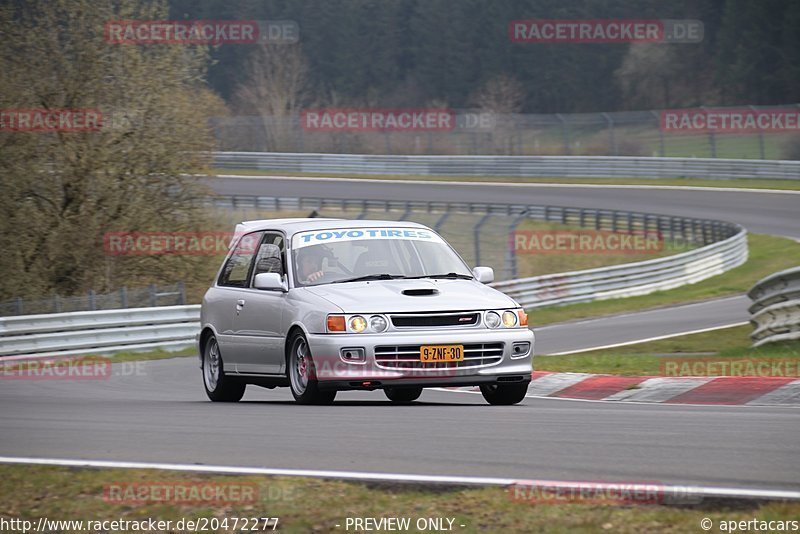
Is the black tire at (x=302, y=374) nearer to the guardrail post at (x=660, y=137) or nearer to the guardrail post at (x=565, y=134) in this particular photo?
the guardrail post at (x=565, y=134)

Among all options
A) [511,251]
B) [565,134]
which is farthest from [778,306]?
[565,134]

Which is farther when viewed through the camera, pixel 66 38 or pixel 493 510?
pixel 66 38

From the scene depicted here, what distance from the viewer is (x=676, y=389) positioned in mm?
11656

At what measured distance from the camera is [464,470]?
6637 millimetres

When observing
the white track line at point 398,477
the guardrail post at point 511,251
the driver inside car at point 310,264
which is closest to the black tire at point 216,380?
the driver inside car at point 310,264

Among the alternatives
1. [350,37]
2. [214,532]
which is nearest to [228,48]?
[350,37]

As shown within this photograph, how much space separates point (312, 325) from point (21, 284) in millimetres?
18227

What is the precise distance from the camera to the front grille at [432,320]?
10.2 meters

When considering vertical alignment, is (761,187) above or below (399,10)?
below

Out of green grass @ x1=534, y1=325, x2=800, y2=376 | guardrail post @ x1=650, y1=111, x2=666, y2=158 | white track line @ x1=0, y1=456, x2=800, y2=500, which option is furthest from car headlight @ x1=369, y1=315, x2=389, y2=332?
guardrail post @ x1=650, y1=111, x2=666, y2=158

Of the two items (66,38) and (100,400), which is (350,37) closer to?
(66,38)

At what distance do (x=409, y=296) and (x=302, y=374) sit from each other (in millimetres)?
1126

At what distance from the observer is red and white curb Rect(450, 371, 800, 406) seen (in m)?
10.8

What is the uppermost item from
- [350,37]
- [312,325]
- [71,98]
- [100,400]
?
[350,37]
